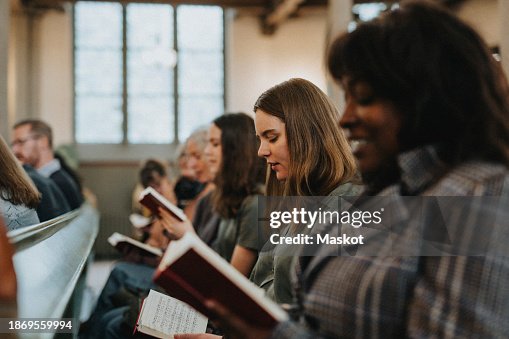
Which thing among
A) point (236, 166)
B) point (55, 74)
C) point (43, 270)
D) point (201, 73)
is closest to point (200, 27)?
point (201, 73)

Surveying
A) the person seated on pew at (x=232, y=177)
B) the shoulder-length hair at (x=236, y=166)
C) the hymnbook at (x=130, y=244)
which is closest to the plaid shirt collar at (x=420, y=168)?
the person seated on pew at (x=232, y=177)

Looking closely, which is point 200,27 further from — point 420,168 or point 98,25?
point 420,168

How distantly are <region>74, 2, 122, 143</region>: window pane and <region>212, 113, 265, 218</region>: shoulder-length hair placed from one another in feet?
36.2

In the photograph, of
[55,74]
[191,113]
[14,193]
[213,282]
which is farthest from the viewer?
[191,113]

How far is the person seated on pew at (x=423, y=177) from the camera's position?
1249 millimetres

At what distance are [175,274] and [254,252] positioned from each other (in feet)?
5.93

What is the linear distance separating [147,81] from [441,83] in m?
13.5

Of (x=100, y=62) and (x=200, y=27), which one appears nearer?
(x=100, y=62)

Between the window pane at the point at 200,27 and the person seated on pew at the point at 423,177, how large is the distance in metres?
13.5

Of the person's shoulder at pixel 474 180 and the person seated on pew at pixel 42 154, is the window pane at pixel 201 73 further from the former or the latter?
the person's shoulder at pixel 474 180

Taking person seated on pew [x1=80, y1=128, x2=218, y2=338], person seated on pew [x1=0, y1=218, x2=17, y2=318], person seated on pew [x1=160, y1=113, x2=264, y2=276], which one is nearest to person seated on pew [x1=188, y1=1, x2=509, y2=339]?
person seated on pew [x1=0, y1=218, x2=17, y2=318]

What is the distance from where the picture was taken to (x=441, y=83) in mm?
1314

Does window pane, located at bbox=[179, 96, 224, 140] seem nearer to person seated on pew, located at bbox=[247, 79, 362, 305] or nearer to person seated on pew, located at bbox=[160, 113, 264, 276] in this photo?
person seated on pew, located at bbox=[160, 113, 264, 276]

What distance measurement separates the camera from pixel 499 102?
4.39ft
